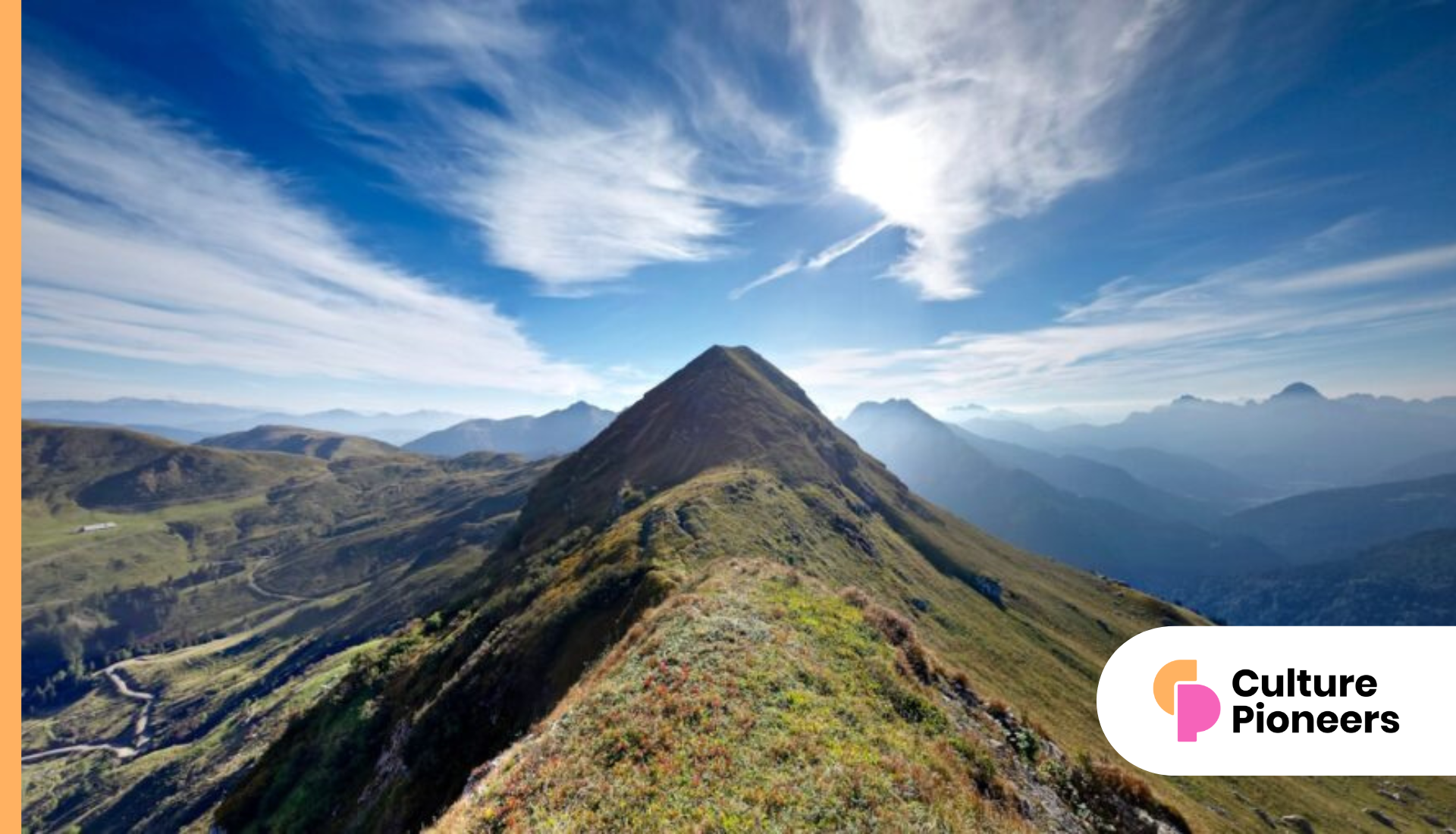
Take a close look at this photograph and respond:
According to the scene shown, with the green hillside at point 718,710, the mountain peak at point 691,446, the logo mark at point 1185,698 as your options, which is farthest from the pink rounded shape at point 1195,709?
the mountain peak at point 691,446

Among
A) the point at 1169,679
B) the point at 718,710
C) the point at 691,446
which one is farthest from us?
the point at 691,446

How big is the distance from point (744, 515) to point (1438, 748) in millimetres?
54401

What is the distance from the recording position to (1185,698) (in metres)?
21.2

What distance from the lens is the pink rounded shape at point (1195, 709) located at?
21.1m

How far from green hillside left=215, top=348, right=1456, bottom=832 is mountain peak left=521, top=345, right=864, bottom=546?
25.9 feet

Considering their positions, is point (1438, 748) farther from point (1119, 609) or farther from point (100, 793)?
point (100, 793)

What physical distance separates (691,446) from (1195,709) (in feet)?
335

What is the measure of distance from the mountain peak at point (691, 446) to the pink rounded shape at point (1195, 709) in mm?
73625

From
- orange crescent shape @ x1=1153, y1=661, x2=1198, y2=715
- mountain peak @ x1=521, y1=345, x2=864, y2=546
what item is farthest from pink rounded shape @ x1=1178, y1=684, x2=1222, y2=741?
mountain peak @ x1=521, y1=345, x2=864, y2=546

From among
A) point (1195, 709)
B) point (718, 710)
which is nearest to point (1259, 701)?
point (1195, 709)

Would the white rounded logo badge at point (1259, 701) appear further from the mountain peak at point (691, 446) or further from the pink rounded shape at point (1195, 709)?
the mountain peak at point (691, 446)

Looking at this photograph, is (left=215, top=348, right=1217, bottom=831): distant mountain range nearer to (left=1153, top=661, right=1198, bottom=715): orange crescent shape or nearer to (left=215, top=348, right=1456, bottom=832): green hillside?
(left=215, top=348, right=1456, bottom=832): green hillside

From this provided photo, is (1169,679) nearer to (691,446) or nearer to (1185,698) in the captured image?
(1185,698)

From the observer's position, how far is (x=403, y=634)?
66312 mm
